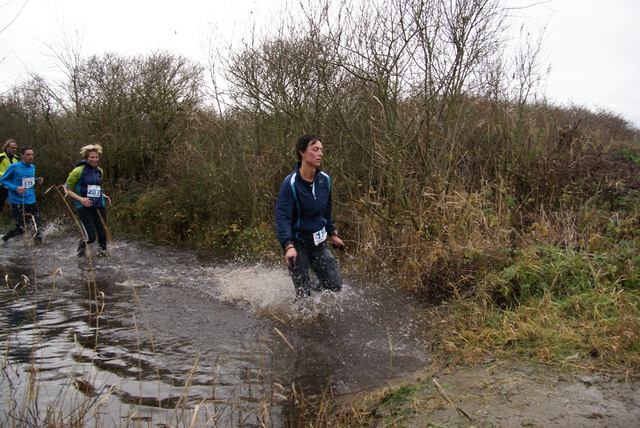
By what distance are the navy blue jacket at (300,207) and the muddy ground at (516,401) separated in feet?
6.60

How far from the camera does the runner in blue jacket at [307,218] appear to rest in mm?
5277

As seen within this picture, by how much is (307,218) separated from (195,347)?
1767 millimetres

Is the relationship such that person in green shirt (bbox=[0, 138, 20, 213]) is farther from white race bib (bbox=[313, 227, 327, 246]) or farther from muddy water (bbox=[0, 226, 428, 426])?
white race bib (bbox=[313, 227, 327, 246])

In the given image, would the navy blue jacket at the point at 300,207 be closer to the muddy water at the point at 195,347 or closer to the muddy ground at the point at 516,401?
the muddy water at the point at 195,347

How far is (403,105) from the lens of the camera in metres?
8.22

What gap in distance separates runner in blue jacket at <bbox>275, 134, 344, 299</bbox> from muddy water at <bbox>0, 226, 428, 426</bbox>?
39cm

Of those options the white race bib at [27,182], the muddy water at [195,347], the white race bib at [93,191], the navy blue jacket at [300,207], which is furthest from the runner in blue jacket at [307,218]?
the white race bib at [27,182]

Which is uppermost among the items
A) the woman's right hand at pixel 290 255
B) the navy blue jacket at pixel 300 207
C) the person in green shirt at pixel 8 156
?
the person in green shirt at pixel 8 156

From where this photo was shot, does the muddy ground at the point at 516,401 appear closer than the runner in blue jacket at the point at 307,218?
Yes

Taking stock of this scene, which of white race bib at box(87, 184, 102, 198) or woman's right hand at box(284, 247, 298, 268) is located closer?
woman's right hand at box(284, 247, 298, 268)

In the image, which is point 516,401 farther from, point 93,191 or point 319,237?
point 93,191

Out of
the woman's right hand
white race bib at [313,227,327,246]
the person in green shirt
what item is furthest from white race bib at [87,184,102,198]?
the woman's right hand

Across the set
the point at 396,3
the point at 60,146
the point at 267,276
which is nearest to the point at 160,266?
the point at 267,276

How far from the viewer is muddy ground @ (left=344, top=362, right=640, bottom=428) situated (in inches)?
125
